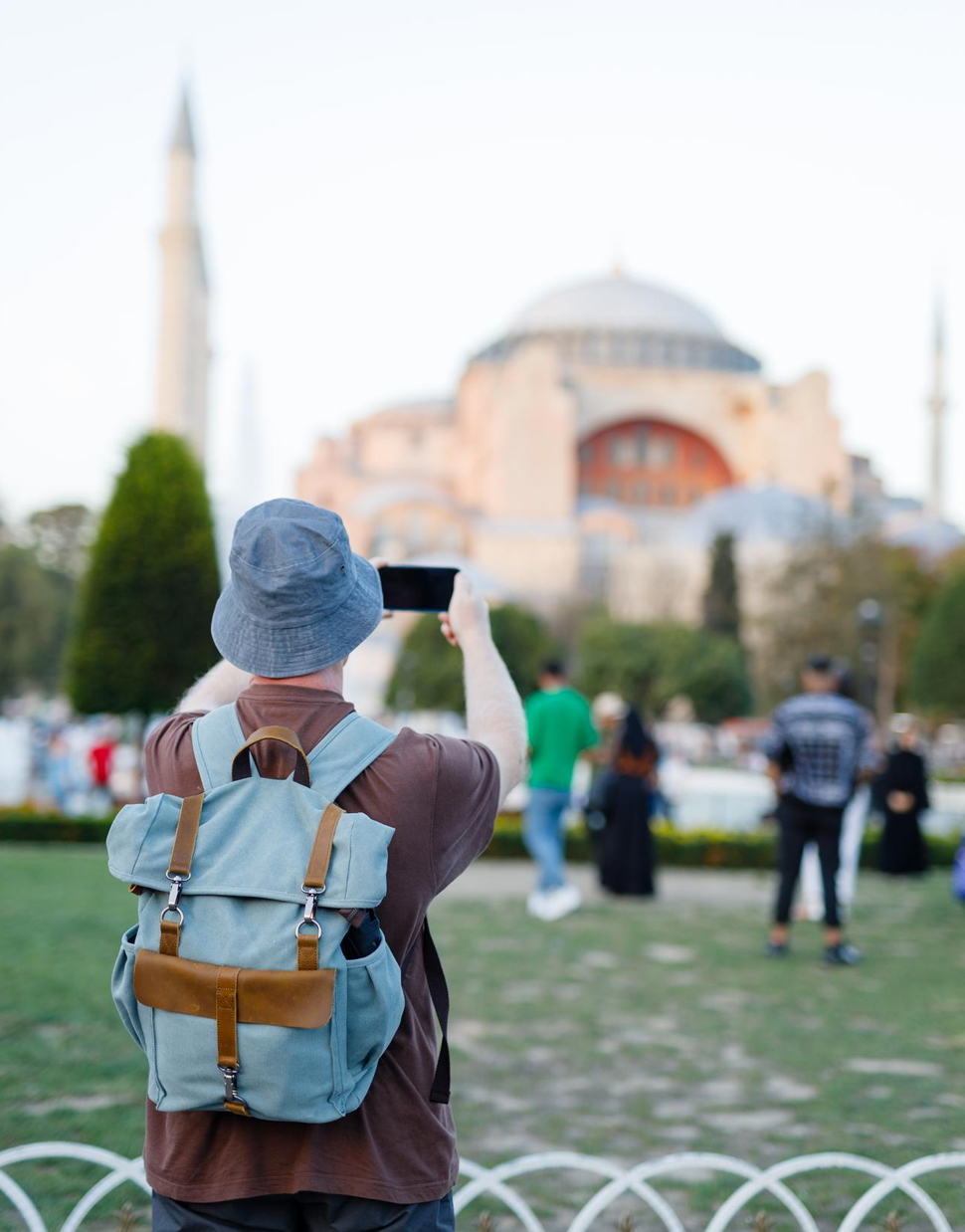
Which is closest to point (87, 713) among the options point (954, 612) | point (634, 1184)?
point (634, 1184)

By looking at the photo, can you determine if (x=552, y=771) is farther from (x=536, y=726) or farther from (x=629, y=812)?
(x=629, y=812)

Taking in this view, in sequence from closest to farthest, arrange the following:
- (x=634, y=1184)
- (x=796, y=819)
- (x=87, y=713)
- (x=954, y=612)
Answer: (x=634, y=1184)
(x=796, y=819)
(x=87, y=713)
(x=954, y=612)

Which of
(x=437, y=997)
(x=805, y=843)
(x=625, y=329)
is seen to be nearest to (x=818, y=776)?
(x=805, y=843)

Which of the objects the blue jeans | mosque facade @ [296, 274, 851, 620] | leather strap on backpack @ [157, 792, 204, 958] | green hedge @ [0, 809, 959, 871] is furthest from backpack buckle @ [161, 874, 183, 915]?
mosque facade @ [296, 274, 851, 620]

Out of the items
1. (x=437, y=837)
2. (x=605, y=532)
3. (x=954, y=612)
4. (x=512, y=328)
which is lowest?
(x=437, y=837)

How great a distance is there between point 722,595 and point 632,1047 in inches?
1451

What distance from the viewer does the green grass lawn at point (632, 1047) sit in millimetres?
3457

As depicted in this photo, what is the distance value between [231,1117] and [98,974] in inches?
161

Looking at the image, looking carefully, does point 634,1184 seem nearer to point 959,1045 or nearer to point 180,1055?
point 180,1055

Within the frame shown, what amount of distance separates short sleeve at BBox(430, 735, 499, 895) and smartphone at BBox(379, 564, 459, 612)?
1.26 feet

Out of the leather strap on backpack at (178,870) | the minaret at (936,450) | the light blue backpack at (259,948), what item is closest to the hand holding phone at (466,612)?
the light blue backpack at (259,948)

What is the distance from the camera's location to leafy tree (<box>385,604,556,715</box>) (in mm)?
31141

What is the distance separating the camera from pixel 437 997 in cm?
176

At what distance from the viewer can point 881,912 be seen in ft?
27.5
